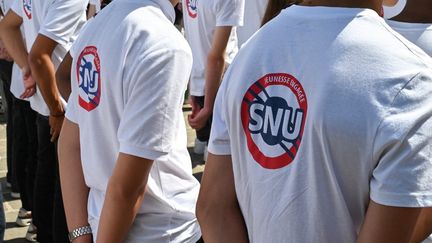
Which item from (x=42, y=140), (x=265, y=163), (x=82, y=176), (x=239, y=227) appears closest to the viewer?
(x=265, y=163)

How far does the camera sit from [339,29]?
118 cm

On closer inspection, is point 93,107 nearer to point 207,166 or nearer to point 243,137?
point 207,166

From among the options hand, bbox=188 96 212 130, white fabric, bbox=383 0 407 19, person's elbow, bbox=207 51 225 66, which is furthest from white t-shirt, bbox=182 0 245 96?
white fabric, bbox=383 0 407 19

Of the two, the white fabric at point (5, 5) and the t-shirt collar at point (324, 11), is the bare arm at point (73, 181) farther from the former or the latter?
the white fabric at point (5, 5)

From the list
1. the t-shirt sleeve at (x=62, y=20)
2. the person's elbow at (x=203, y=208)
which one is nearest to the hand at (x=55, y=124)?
the t-shirt sleeve at (x=62, y=20)

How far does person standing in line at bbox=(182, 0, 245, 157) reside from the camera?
3.78 meters

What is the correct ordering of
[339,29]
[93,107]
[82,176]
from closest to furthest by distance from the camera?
[339,29] < [93,107] < [82,176]

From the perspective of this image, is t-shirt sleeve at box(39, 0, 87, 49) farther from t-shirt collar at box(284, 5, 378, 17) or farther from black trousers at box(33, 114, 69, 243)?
t-shirt collar at box(284, 5, 378, 17)

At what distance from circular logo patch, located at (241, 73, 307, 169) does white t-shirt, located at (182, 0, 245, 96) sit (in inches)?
99.8

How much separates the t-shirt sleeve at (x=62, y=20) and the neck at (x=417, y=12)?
1.76m

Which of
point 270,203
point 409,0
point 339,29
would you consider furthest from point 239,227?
point 409,0

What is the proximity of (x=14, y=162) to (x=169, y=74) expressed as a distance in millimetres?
3074

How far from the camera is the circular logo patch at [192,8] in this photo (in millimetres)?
4145

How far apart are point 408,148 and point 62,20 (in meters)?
2.40
